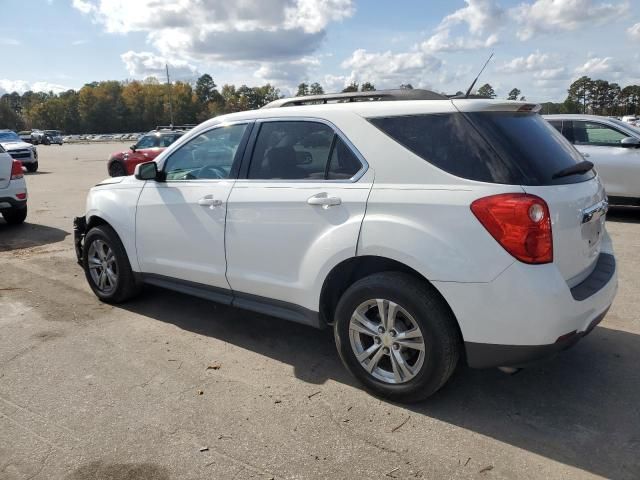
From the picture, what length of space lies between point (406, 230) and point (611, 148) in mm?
7424

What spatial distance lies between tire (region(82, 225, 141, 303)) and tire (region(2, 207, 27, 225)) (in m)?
5.02

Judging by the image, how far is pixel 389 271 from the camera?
126 inches

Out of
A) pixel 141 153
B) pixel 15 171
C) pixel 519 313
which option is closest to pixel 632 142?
pixel 519 313

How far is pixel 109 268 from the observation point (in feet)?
16.6

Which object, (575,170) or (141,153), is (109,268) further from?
(141,153)

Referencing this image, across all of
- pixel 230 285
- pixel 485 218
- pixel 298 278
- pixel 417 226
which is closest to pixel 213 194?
pixel 230 285

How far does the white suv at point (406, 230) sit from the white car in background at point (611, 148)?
6043mm

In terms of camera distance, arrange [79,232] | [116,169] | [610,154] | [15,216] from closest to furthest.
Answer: [79,232] → [610,154] → [15,216] → [116,169]

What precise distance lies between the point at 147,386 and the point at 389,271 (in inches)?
70.5

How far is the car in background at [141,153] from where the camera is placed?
1703 cm

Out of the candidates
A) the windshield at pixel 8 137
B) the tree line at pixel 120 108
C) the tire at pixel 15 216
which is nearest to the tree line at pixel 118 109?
the tree line at pixel 120 108

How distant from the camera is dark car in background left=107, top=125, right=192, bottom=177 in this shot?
17.0 metres

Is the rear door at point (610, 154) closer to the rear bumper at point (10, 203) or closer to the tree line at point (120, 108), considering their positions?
the rear bumper at point (10, 203)

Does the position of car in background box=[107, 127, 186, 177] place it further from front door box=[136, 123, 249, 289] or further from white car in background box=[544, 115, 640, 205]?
front door box=[136, 123, 249, 289]
